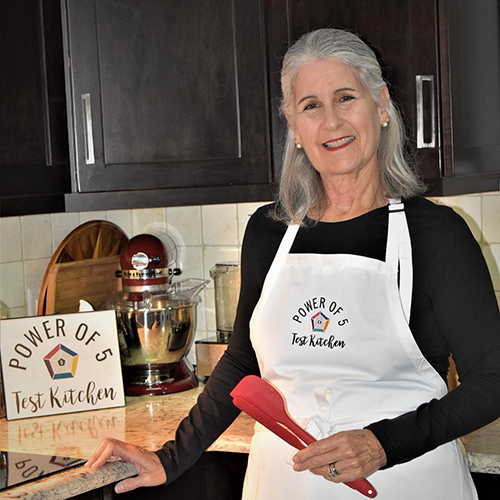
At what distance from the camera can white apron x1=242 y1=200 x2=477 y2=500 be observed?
1.31 meters

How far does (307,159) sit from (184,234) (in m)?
0.83

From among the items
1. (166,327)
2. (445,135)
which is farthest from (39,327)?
(445,135)

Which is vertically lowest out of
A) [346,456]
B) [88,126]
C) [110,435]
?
[110,435]

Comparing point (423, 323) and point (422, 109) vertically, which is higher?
point (422, 109)

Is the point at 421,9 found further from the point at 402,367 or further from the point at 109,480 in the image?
the point at 109,480

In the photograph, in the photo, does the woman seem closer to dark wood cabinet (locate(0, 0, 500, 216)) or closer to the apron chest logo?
the apron chest logo

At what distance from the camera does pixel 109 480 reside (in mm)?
1391

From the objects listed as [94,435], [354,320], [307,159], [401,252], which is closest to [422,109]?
[307,159]

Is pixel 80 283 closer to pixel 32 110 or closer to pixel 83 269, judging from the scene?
pixel 83 269

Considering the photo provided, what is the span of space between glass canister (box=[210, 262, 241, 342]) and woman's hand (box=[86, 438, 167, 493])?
0.73 metres

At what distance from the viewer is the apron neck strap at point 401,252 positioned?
1316mm

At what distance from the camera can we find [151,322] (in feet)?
6.48

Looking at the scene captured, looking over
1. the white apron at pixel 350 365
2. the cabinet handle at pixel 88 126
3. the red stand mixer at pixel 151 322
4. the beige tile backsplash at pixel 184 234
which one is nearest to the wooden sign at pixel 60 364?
the red stand mixer at pixel 151 322

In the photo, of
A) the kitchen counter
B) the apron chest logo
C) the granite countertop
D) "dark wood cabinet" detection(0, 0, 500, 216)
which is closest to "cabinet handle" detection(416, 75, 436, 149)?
"dark wood cabinet" detection(0, 0, 500, 216)
